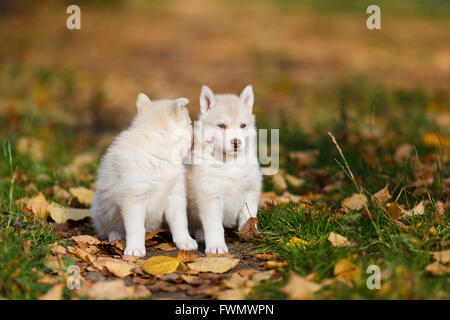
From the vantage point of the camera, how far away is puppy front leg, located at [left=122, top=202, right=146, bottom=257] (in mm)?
3580

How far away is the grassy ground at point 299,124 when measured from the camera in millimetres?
3107

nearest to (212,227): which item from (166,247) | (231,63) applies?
(166,247)

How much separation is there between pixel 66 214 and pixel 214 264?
67.0 inches

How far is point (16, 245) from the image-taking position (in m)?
3.18

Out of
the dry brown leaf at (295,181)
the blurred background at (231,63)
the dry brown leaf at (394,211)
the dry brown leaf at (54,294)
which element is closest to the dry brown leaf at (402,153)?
the blurred background at (231,63)

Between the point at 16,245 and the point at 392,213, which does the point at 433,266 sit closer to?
the point at 392,213

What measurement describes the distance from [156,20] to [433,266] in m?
16.7

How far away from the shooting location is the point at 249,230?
3826 millimetres

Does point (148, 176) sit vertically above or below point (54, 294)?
above

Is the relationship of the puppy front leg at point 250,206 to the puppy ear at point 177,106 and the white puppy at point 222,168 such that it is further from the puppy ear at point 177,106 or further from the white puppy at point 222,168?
the puppy ear at point 177,106

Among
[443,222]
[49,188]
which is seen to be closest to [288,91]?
[49,188]

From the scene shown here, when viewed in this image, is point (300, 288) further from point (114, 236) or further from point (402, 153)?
point (402, 153)

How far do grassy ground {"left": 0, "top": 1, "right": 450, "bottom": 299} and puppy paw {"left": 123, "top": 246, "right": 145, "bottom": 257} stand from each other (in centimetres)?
58

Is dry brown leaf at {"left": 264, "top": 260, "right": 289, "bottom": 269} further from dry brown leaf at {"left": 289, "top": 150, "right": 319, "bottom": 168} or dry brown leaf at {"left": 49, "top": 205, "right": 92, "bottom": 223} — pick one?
dry brown leaf at {"left": 289, "top": 150, "right": 319, "bottom": 168}
